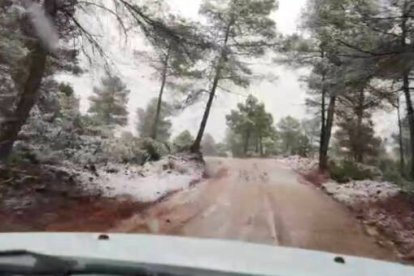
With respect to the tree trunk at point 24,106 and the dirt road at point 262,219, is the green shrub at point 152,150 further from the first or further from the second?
the tree trunk at point 24,106

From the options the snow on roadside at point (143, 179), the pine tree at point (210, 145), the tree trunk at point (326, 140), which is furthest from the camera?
the pine tree at point (210, 145)

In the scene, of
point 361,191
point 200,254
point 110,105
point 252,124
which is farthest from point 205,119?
point 200,254

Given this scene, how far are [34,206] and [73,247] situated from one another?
9.51 meters

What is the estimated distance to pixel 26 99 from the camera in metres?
13.1

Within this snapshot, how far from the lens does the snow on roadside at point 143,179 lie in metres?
14.6

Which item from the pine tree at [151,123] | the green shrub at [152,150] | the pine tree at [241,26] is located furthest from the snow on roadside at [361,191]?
the pine tree at [151,123]

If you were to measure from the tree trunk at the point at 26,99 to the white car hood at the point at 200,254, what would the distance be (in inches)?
425

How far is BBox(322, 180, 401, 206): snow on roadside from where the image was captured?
16.6 m

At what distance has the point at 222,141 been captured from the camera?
69500 mm

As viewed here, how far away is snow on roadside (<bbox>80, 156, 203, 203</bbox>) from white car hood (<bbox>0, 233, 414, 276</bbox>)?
11.3 metres

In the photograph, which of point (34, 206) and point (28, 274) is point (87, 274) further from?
point (34, 206)

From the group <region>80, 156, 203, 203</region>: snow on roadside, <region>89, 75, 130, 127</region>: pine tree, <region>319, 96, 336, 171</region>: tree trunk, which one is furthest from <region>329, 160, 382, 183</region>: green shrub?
<region>89, 75, 130, 127</region>: pine tree

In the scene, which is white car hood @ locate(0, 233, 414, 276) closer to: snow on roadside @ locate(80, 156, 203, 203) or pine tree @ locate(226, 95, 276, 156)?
snow on roadside @ locate(80, 156, 203, 203)

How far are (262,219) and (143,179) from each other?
527 cm
